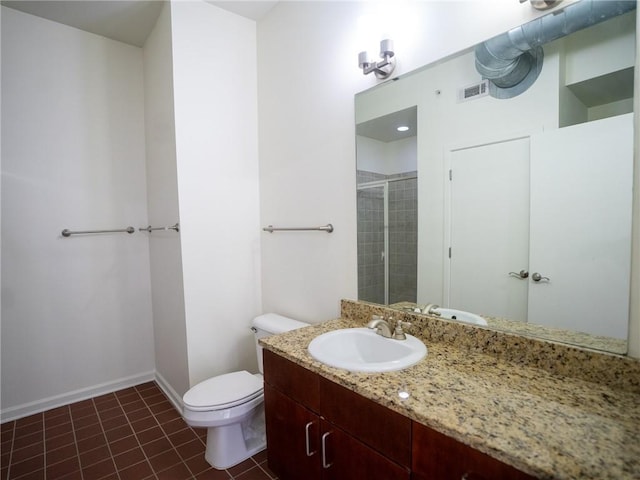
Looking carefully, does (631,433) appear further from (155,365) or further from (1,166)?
(1,166)

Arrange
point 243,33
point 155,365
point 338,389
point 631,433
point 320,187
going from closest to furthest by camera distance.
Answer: point 631,433, point 338,389, point 320,187, point 243,33, point 155,365

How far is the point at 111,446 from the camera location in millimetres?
1835

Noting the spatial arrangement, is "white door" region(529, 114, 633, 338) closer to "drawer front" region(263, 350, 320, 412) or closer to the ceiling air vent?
the ceiling air vent

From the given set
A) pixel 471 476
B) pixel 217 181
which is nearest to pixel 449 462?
pixel 471 476

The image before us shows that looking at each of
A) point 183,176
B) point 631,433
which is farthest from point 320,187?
point 631,433

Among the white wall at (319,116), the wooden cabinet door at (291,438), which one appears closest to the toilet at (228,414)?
the wooden cabinet door at (291,438)

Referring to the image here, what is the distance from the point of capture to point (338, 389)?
1.06m

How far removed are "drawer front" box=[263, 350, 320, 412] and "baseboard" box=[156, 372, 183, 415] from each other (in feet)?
3.80

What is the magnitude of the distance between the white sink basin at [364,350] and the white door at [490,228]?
0.93 ft

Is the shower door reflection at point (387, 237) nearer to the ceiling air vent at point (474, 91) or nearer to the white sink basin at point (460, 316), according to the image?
the white sink basin at point (460, 316)

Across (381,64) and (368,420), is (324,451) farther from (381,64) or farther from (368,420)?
(381,64)

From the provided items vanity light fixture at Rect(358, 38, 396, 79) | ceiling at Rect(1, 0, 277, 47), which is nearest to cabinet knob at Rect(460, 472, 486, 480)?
vanity light fixture at Rect(358, 38, 396, 79)

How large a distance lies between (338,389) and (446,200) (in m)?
0.86

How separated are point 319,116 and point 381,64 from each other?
20.1 inches
